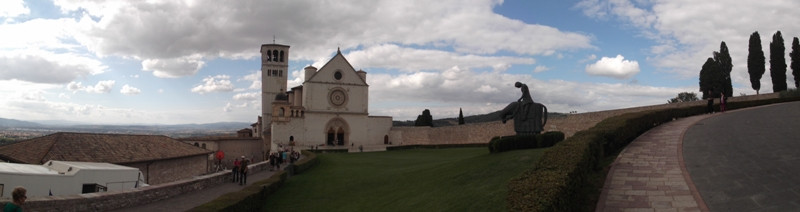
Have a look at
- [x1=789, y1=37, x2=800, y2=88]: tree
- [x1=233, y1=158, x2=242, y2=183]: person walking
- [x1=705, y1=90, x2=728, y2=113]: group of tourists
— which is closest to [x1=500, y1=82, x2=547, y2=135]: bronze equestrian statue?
[x1=233, y1=158, x2=242, y2=183]: person walking

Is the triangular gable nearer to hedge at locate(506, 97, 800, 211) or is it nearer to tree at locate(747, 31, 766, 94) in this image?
tree at locate(747, 31, 766, 94)

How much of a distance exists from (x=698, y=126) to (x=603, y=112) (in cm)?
1219

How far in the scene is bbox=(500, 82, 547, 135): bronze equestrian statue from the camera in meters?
16.0

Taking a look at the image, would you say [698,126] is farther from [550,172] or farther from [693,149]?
[550,172]

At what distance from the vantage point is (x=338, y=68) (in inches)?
2052

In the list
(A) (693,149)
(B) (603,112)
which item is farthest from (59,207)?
(B) (603,112)

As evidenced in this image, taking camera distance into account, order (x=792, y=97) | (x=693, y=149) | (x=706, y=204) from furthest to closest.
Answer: (x=792, y=97) < (x=693, y=149) < (x=706, y=204)

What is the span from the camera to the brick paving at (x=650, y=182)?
7.48 metres

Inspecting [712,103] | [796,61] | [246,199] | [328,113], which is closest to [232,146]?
[328,113]

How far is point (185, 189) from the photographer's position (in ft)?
46.1

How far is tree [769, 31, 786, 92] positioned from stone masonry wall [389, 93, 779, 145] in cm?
1059

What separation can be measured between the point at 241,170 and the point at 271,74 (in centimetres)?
4080

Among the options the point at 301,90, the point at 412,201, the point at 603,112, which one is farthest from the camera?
the point at 301,90

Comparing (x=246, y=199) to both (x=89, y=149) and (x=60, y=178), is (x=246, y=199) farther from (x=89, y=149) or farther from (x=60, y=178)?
(x=89, y=149)
